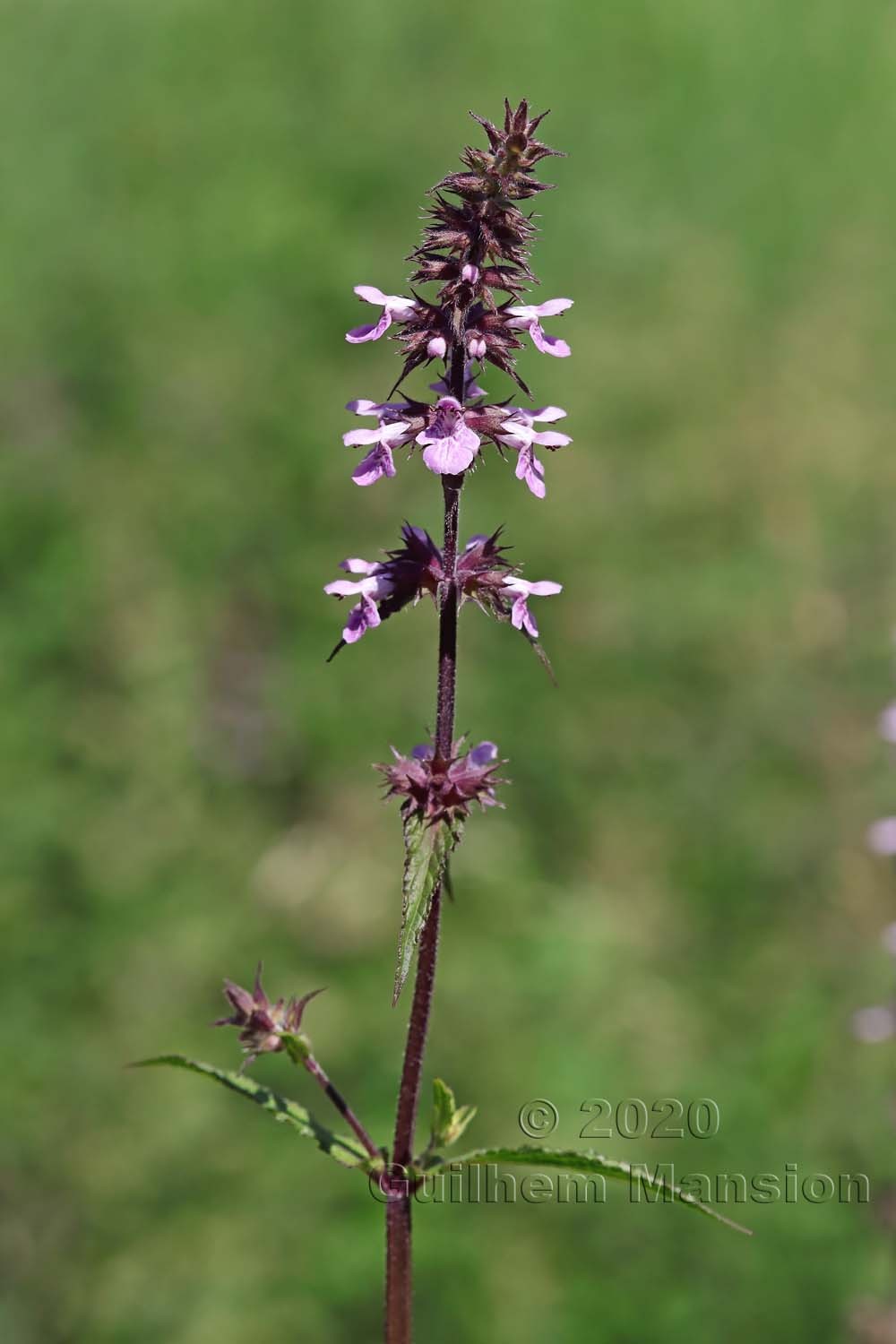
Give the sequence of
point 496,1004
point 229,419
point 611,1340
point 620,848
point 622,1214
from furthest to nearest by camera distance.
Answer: point 229,419, point 620,848, point 496,1004, point 622,1214, point 611,1340

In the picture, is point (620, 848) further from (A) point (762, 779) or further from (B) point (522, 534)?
(B) point (522, 534)

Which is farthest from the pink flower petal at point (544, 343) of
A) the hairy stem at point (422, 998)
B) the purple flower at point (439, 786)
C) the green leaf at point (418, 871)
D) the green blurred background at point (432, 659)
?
the green blurred background at point (432, 659)

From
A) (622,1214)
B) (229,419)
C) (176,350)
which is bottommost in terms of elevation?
(622,1214)

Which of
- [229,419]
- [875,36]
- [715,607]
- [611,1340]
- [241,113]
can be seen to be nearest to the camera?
[611,1340]

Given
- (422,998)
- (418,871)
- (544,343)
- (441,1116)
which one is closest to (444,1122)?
(441,1116)

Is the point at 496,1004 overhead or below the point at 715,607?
below

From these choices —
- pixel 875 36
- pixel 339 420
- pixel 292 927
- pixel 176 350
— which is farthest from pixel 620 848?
pixel 875 36

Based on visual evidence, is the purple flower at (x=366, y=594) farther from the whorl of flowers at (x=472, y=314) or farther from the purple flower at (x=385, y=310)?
the purple flower at (x=385, y=310)

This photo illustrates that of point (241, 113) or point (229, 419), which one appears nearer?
point (229, 419)

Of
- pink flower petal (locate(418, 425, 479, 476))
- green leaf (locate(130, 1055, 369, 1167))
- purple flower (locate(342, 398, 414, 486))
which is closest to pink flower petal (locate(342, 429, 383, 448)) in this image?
purple flower (locate(342, 398, 414, 486))
